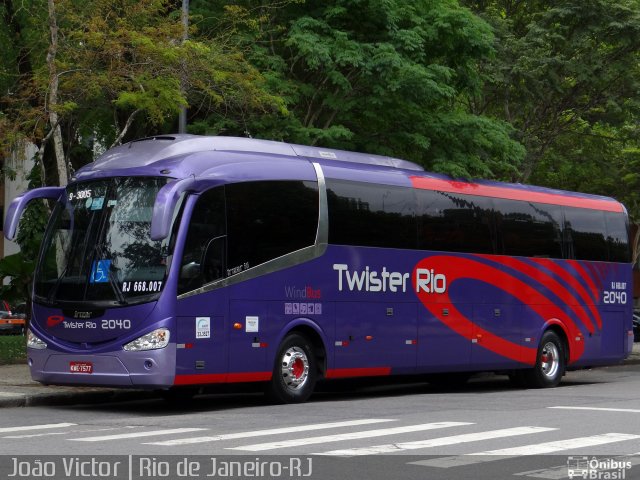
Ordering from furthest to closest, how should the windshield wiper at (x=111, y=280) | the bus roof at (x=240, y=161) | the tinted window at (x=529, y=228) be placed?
the tinted window at (x=529, y=228) → the bus roof at (x=240, y=161) → the windshield wiper at (x=111, y=280)

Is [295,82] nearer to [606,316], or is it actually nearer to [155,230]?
[606,316]

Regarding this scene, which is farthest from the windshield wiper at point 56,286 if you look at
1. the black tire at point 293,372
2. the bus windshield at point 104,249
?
the black tire at point 293,372

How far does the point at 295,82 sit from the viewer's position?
997 inches

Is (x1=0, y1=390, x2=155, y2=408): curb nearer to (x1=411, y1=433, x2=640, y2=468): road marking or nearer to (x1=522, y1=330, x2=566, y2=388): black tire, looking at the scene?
(x1=522, y1=330, x2=566, y2=388): black tire

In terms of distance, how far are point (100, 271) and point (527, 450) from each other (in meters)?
6.89

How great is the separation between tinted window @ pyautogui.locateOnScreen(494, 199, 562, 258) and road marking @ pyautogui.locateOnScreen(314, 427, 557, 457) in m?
8.97

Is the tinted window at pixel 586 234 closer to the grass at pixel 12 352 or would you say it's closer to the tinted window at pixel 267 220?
the tinted window at pixel 267 220

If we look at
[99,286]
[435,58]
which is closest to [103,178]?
[99,286]

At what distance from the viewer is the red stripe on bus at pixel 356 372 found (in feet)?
59.8

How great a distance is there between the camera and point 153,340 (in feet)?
50.8

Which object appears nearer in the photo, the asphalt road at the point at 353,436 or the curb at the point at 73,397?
the asphalt road at the point at 353,436

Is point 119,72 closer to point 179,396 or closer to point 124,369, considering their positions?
point 179,396

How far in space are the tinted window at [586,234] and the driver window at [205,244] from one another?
9.64 metres

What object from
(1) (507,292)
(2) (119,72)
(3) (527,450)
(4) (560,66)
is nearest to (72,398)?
(2) (119,72)
